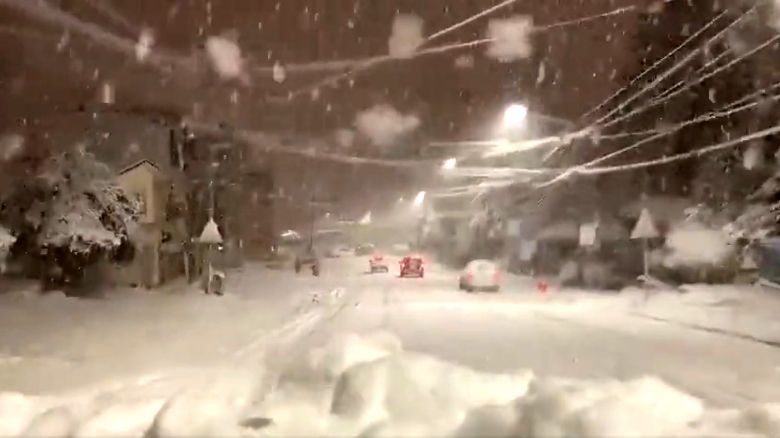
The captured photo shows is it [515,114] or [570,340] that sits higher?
[515,114]

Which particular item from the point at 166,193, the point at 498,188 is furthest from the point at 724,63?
the point at 166,193

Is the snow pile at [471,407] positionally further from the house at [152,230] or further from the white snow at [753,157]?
the white snow at [753,157]

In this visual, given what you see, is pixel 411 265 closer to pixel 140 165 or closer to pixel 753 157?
pixel 140 165

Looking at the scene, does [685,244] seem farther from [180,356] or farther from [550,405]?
[550,405]

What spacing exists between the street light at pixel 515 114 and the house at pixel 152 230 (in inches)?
194

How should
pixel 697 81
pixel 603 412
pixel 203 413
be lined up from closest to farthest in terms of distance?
pixel 603 412, pixel 203 413, pixel 697 81

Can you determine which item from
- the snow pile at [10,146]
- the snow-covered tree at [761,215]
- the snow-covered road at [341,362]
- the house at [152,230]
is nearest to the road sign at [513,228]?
the snow-covered tree at [761,215]

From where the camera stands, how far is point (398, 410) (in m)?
4.77

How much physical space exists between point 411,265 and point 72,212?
6.46 meters

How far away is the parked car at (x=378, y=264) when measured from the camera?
1374 centimetres

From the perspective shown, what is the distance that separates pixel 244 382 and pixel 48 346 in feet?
14.4

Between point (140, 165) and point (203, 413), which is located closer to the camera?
point (203, 413)

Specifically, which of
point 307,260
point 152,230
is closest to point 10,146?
point 152,230

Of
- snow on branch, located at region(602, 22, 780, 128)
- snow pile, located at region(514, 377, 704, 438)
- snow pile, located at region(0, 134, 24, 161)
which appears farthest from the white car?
snow pile, located at region(514, 377, 704, 438)
